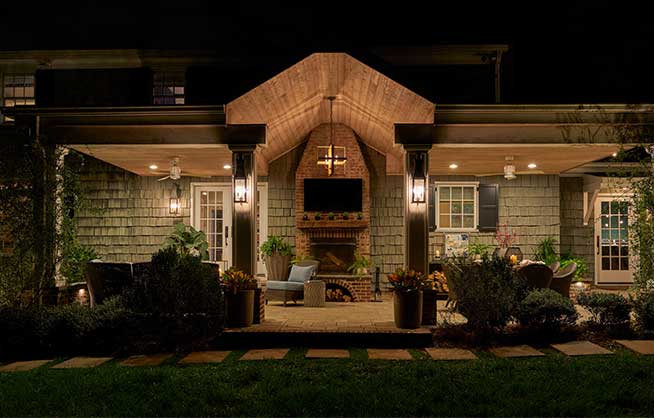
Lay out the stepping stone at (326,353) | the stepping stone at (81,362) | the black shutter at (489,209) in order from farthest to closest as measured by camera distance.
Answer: the black shutter at (489,209), the stepping stone at (326,353), the stepping stone at (81,362)

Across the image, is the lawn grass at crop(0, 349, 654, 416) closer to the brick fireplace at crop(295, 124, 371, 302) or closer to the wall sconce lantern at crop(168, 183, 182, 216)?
the brick fireplace at crop(295, 124, 371, 302)

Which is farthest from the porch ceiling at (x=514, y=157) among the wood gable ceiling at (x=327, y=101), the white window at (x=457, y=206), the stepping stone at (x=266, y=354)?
the stepping stone at (x=266, y=354)

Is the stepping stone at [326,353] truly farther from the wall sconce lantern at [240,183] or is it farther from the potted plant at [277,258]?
the potted plant at [277,258]

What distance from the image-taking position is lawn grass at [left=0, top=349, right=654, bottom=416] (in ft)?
15.8

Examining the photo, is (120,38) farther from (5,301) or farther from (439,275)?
(439,275)

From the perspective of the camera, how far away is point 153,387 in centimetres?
539

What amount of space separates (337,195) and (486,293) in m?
5.54

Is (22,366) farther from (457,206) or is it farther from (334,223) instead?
(457,206)

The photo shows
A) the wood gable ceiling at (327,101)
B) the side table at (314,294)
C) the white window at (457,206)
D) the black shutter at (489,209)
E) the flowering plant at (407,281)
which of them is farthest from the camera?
the white window at (457,206)

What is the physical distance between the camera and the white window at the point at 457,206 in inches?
530

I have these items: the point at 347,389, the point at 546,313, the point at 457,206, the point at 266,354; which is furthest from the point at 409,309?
the point at 457,206

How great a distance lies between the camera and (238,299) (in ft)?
26.0

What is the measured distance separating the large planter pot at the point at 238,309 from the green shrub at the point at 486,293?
2.58 metres

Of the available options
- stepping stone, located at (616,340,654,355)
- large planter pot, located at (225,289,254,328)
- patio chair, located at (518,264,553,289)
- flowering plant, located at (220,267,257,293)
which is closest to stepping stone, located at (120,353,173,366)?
large planter pot, located at (225,289,254,328)
